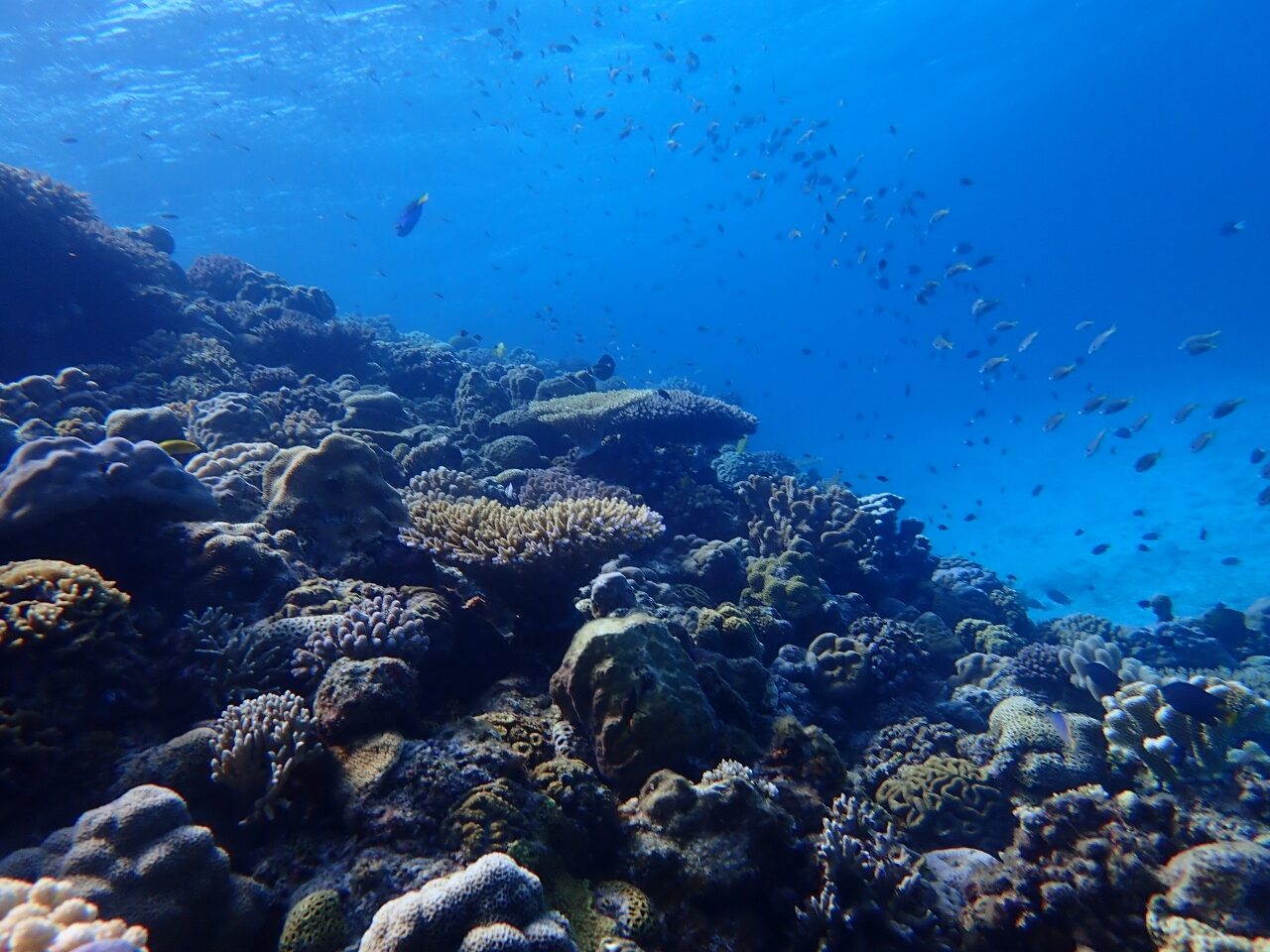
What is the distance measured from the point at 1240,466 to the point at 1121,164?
85.3m

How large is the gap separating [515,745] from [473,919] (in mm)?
1592

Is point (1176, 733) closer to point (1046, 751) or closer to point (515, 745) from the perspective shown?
point (1046, 751)

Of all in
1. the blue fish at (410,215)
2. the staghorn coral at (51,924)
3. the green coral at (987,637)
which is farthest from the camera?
the blue fish at (410,215)

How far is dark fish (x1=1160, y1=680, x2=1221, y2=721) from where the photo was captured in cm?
552

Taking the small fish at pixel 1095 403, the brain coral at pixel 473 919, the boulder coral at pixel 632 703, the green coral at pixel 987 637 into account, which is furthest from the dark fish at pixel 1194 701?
the small fish at pixel 1095 403

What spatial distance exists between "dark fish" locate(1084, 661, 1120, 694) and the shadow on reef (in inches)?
2.9

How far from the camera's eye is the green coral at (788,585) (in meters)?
8.05

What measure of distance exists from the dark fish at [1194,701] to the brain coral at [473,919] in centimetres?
605

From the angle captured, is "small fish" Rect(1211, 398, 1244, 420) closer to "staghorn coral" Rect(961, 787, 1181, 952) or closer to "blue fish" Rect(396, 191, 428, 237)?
"staghorn coral" Rect(961, 787, 1181, 952)

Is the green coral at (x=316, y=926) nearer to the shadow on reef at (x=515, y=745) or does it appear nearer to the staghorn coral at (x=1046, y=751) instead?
the shadow on reef at (x=515, y=745)

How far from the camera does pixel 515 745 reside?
13.6 ft

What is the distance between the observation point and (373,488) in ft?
20.6

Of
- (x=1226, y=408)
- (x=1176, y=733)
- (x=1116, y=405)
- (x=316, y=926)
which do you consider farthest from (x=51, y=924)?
(x=1226, y=408)

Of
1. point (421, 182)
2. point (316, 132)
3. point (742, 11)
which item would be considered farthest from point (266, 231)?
point (742, 11)
